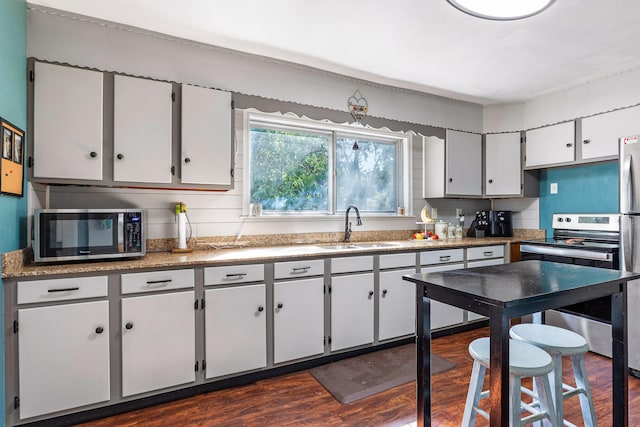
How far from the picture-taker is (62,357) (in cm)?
193

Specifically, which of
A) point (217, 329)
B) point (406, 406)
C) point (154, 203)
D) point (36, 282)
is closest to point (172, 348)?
point (217, 329)

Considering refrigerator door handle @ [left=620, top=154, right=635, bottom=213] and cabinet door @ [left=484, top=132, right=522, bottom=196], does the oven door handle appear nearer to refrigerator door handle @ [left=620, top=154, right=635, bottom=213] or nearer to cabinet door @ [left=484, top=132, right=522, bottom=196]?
refrigerator door handle @ [left=620, top=154, right=635, bottom=213]

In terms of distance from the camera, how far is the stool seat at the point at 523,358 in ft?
4.78

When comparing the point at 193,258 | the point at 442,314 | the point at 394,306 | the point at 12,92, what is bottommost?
the point at 442,314

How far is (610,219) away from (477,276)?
7.92 ft

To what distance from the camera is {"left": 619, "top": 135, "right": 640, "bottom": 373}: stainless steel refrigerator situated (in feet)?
8.30

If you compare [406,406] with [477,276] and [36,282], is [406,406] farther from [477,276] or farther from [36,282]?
[36,282]

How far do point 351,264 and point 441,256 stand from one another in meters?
1.01

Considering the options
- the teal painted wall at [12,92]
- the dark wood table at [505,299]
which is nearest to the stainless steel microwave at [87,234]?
the teal painted wall at [12,92]

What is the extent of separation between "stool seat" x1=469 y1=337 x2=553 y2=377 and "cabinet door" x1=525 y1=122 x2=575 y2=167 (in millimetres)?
2641

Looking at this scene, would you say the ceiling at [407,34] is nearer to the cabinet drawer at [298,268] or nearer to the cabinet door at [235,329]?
the cabinet drawer at [298,268]

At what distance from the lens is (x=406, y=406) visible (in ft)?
7.05

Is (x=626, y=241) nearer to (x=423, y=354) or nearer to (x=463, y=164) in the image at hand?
(x=463, y=164)

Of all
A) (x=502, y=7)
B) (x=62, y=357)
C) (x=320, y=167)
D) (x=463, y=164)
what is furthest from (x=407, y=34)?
(x=62, y=357)
